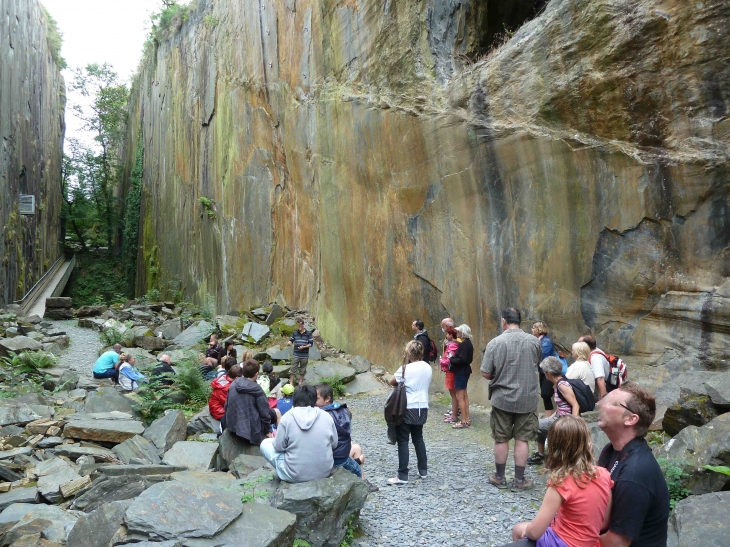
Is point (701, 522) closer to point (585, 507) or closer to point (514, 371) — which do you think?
point (585, 507)

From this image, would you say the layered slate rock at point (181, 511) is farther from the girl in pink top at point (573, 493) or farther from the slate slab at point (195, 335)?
the slate slab at point (195, 335)

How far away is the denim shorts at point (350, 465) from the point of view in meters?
5.24

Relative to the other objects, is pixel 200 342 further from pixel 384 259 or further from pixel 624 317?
pixel 624 317

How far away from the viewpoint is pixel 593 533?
2799 mm

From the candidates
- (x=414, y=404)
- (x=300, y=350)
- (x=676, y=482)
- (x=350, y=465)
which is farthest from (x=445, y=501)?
(x=300, y=350)

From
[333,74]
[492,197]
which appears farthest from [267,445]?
[333,74]

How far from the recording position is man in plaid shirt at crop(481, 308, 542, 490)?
5.63 m

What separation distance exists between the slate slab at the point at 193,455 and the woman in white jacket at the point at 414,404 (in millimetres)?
2014

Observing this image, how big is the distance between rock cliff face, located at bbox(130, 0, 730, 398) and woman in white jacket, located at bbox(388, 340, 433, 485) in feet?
9.99

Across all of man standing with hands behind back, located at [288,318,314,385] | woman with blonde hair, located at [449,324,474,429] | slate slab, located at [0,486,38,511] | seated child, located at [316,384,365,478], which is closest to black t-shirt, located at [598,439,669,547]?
seated child, located at [316,384,365,478]

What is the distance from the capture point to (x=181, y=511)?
13.6 feet

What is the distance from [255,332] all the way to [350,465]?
33.7ft

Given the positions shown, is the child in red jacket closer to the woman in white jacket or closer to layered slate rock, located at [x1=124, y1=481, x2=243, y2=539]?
the woman in white jacket

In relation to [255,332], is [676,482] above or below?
below
